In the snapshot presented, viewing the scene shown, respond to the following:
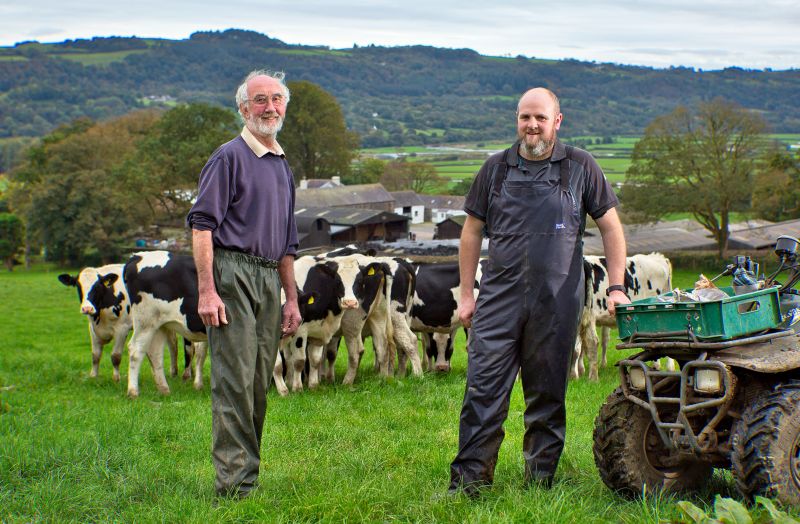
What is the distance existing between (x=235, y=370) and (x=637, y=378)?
261 cm

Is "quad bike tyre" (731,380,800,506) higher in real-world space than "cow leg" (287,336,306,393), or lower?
higher

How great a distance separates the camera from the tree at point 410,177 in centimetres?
11644

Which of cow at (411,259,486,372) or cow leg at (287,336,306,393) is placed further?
cow at (411,259,486,372)

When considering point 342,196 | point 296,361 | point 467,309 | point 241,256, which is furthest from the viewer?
point 342,196

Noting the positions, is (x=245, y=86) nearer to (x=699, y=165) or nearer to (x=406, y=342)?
(x=406, y=342)

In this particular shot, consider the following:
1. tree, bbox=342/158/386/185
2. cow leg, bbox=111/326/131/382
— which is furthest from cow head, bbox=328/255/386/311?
tree, bbox=342/158/386/185

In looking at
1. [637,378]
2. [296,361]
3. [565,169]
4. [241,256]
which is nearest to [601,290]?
[296,361]

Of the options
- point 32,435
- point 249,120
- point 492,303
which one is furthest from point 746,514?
point 32,435

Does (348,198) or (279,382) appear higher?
Answer: (279,382)

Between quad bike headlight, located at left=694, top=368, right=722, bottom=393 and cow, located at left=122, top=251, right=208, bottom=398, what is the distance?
27.5 ft

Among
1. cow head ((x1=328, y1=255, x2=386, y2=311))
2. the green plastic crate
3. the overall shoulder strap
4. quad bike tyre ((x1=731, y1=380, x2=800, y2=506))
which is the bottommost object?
cow head ((x1=328, y1=255, x2=386, y2=311))

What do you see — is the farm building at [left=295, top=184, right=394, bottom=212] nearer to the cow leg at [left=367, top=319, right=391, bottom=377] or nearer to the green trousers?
the cow leg at [left=367, top=319, right=391, bottom=377]

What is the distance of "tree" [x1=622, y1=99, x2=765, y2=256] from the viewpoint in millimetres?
55188

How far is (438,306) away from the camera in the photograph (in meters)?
14.9
